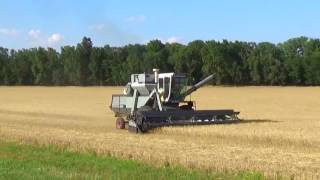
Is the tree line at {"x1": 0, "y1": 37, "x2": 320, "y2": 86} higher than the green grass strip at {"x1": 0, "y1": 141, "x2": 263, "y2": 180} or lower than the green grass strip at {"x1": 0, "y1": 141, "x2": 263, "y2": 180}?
higher

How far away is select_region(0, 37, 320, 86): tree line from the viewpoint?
9881 cm

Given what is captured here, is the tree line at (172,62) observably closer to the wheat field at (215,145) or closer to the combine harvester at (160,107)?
the combine harvester at (160,107)

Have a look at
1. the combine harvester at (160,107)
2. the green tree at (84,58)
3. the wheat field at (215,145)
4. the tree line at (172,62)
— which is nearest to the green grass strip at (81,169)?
the wheat field at (215,145)

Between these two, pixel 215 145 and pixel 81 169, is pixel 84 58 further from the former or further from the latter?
pixel 81 169

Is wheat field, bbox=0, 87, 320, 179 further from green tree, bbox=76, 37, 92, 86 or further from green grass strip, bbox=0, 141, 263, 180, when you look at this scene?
green tree, bbox=76, 37, 92, 86

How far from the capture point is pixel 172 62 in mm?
109125

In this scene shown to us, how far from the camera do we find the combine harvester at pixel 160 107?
25.6 meters

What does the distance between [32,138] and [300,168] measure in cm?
1079

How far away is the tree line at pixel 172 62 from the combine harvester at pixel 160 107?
67704 millimetres

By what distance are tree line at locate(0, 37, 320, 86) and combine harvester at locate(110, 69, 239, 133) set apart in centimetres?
6770

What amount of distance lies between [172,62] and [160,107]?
82275 mm

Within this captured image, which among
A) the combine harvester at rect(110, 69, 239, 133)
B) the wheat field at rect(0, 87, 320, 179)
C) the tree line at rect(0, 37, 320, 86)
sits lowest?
the wheat field at rect(0, 87, 320, 179)

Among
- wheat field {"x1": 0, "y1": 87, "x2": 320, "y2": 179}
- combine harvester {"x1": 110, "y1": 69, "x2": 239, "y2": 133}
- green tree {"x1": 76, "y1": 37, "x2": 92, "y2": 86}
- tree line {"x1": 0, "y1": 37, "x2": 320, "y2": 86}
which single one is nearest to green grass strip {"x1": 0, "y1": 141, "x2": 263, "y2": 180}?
wheat field {"x1": 0, "y1": 87, "x2": 320, "y2": 179}

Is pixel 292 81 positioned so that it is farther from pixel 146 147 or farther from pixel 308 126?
pixel 146 147
